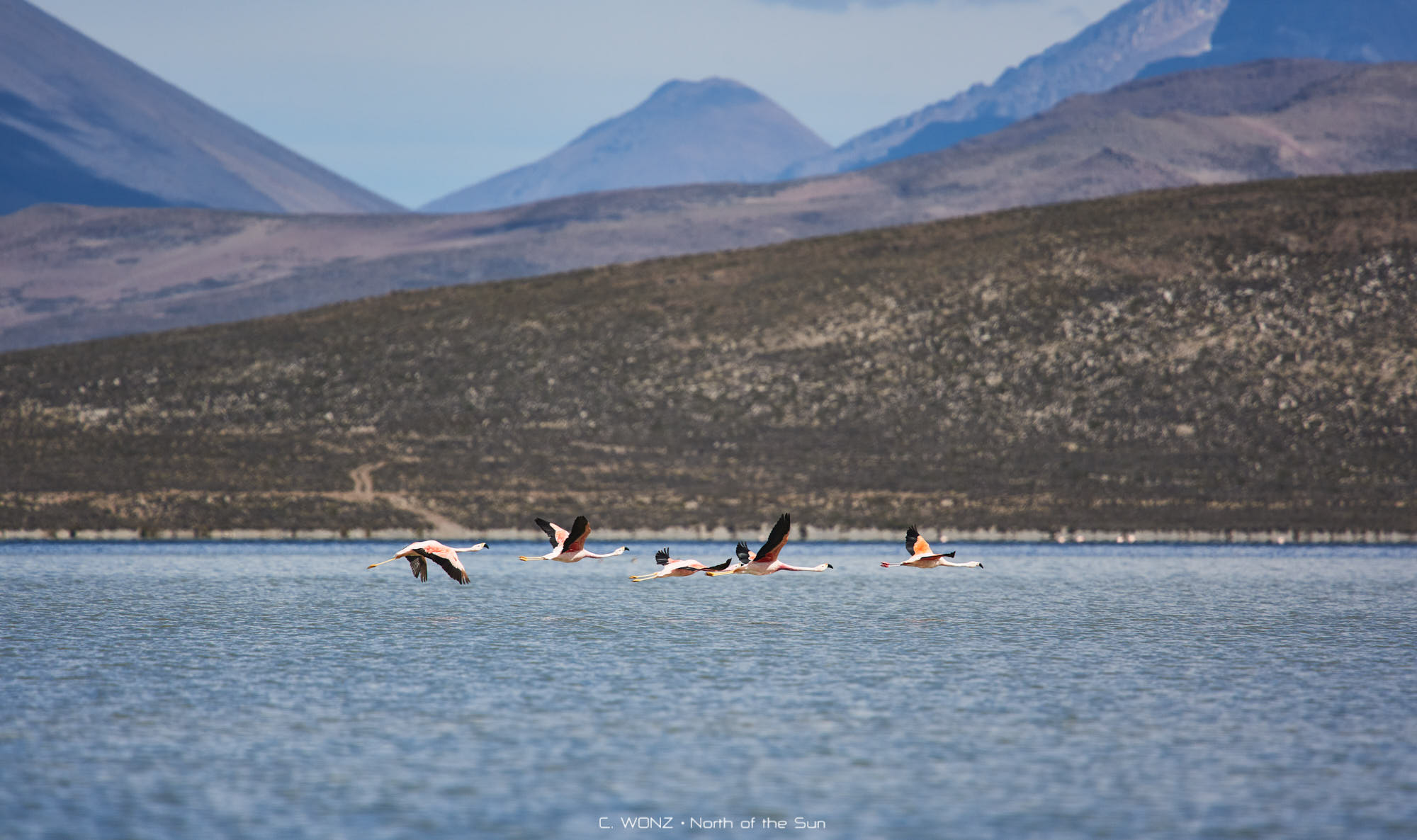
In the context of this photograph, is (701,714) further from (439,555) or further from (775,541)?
(439,555)

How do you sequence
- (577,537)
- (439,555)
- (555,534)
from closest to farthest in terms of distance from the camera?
(439,555)
(577,537)
(555,534)

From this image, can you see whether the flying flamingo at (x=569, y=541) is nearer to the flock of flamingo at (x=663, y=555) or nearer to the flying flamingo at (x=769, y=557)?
the flock of flamingo at (x=663, y=555)

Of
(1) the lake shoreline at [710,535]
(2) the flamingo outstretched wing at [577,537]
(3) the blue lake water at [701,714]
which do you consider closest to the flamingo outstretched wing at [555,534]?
(2) the flamingo outstretched wing at [577,537]

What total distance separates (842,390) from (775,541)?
241 feet

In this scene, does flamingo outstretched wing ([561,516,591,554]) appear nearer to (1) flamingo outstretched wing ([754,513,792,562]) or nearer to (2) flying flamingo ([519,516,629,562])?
(2) flying flamingo ([519,516,629,562])

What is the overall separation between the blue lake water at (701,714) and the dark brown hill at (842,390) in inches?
1284

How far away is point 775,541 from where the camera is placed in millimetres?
27031

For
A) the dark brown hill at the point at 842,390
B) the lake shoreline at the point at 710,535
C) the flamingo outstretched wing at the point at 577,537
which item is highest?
the dark brown hill at the point at 842,390

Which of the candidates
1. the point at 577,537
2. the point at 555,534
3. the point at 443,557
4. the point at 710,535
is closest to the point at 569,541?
the point at 577,537

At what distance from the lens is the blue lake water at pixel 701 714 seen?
56.6 ft

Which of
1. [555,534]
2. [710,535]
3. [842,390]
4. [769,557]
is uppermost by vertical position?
[842,390]

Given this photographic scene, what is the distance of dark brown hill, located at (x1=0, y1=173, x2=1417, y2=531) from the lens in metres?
77.4

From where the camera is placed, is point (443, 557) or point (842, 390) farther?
point (842, 390)

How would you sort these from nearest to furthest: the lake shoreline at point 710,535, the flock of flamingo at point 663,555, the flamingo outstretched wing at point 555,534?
the flock of flamingo at point 663,555 → the flamingo outstretched wing at point 555,534 → the lake shoreline at point 710,535
